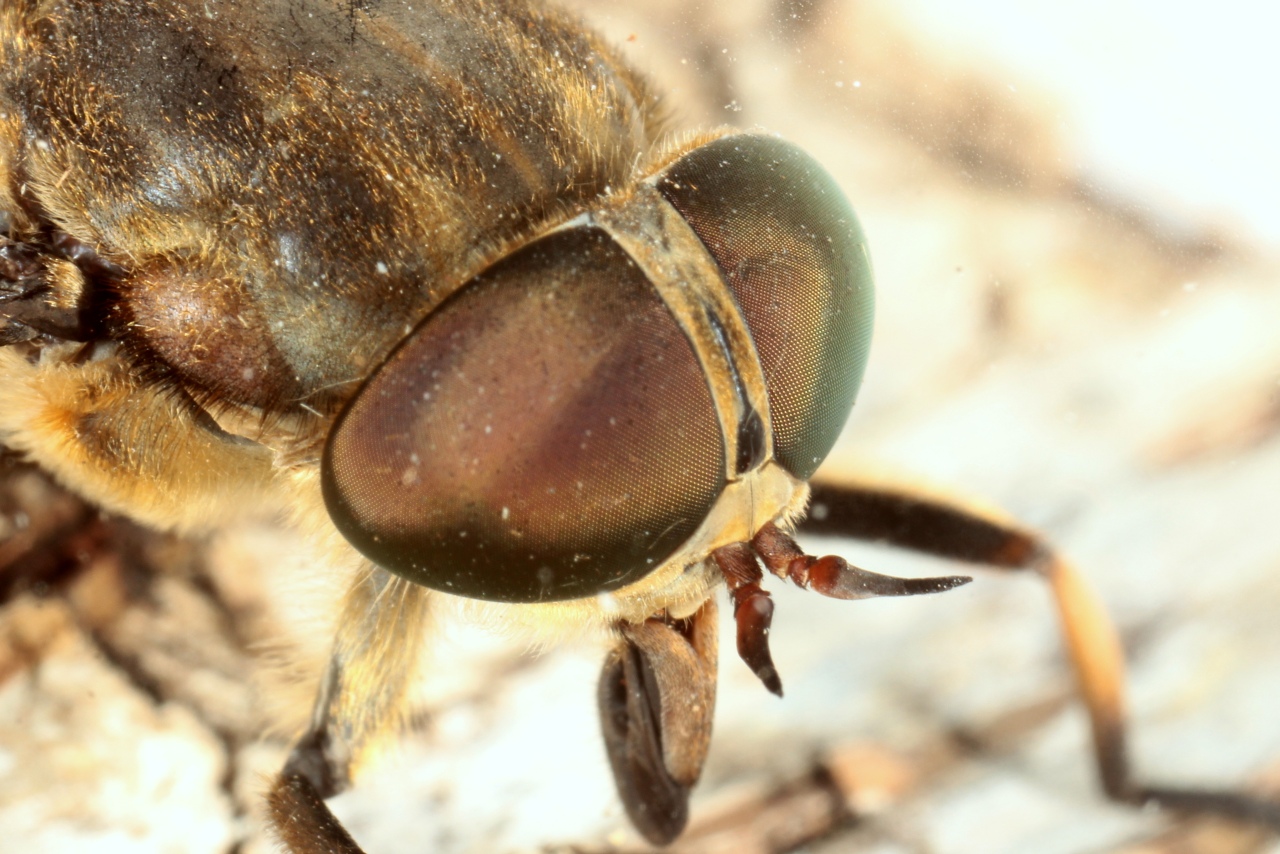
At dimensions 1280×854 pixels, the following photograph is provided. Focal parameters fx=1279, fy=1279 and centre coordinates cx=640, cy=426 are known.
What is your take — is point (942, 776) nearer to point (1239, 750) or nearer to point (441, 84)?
point (1239, 750)

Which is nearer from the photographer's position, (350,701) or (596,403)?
(596,403)

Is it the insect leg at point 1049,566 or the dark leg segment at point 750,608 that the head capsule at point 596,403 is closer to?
the dark leg segment at point 750,608

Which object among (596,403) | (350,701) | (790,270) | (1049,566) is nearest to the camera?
(596,403)

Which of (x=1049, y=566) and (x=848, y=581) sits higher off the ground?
(x=848, y=581)

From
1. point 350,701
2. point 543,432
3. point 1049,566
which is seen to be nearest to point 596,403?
point 543,432

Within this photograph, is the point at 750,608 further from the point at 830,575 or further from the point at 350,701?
the point at 350,701

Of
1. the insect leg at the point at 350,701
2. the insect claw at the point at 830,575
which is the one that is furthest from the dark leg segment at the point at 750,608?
the insect leg at the point at 350,701

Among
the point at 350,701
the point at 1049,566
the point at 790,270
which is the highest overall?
the point at 790,270

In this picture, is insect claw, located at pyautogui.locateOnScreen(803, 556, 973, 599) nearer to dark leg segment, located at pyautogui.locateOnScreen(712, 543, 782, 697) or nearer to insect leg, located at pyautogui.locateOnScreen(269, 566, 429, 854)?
dark leg segment, located at pyautogui.locateOnScreen(712, 543, 782, 697)
